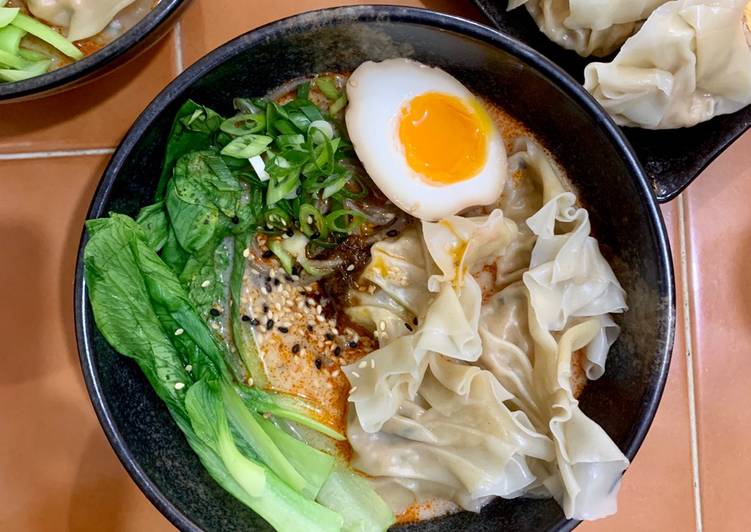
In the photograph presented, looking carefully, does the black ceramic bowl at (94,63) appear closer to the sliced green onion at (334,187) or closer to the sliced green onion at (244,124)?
the sliced green onion at (244,124)

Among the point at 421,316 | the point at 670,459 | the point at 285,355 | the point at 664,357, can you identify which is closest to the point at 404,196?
the point at 421,316

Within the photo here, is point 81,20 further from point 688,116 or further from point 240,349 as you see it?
point 688,116

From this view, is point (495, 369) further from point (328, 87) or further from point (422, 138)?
point (328, 87)

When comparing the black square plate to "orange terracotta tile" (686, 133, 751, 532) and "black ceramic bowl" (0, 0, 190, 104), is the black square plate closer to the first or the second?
"orange terracotta tile" (686, 133, 751, 532)

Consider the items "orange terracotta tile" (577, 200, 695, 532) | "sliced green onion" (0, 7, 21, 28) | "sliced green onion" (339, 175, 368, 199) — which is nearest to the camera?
"sliced green onion" (0, 7, 21, 28)

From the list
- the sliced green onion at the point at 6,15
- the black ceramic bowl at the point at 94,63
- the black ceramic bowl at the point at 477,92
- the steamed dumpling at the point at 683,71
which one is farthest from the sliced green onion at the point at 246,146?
the steamed dumpling at the point at 683,71

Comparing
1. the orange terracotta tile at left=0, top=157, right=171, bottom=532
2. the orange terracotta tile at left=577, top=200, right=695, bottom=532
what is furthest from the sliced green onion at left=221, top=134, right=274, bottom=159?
the orange terracotta tile at left=577, top=200, right=695, bottom=532

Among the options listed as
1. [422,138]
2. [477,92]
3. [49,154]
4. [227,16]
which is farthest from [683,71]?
[49,154]
